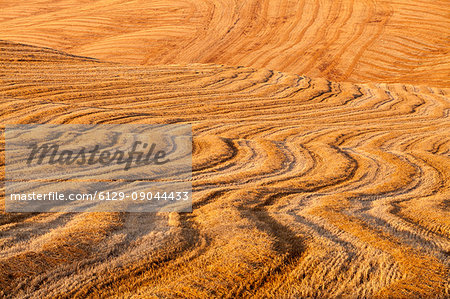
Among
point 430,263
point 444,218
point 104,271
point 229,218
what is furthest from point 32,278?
point 444,218

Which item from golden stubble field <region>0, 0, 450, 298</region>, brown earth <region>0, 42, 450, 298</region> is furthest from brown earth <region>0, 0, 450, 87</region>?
brown earth <region>0, 42, 450, 298</region>

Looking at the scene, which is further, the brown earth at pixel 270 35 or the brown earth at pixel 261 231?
the brown earth at pixel 270 35

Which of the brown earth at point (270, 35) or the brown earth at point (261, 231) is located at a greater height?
the brown earth at point (270, 35)

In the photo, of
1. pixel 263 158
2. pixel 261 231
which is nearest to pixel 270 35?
pixel 263 158

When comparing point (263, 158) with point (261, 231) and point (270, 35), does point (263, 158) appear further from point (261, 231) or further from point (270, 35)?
point (270, 35)

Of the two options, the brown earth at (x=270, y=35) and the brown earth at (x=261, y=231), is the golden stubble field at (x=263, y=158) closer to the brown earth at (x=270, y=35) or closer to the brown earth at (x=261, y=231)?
the brown earth at (x=261, y=231)

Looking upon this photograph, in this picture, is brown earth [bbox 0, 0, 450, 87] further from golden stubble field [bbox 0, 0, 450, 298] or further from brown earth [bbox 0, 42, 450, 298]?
brown earth [bbox 0, 42, 450, 298]

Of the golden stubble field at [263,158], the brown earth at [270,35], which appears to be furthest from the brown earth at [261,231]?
the brown earth at [270,35]

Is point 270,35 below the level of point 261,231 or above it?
above
